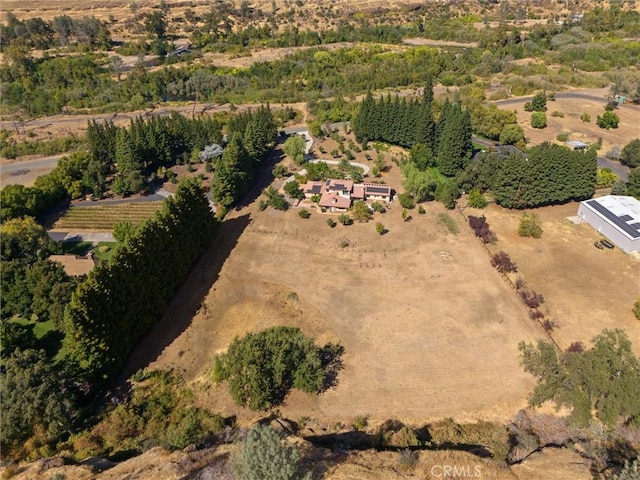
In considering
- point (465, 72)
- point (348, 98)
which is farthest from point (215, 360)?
point (465, 72)

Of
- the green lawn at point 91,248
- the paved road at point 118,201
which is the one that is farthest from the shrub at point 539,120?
the green lawn at point 91,248

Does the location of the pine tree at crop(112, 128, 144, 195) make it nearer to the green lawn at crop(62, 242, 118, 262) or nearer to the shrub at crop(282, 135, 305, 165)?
the green lawn at crop(62, 242, 118, 262)

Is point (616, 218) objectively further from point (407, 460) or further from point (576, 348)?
point (407, 460)

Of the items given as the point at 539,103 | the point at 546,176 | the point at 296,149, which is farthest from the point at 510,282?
the point at 539,103

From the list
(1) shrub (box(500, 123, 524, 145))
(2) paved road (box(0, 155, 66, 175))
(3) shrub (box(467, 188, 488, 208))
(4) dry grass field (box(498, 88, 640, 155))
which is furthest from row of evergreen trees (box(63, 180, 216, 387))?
(4) dry grass field (box(498, 88, 640, 155))

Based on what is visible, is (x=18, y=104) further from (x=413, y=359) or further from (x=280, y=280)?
(x=413, y=359)

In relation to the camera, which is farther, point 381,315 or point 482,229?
point 482,229
